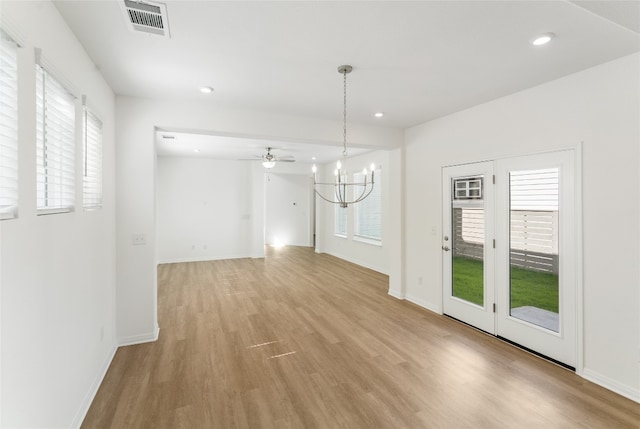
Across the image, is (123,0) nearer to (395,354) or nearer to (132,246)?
(132,246)

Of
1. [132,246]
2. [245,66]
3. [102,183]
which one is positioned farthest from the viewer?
[132,246]

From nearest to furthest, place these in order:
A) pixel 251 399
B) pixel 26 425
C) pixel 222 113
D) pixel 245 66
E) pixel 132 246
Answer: pixel 26 425 < pixel 251 399 < pixel 245 66 < pixel 132 246 < pixel 222 113

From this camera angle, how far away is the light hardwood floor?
7.07ft

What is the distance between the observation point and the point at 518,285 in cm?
330

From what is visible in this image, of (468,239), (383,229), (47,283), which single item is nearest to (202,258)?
(383,229)

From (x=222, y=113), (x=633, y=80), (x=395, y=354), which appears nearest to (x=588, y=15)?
(x=633, y=80)

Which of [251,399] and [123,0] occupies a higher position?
[123,0]

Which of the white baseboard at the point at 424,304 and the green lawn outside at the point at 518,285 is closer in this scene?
the green lawn outside at the point at 518,285

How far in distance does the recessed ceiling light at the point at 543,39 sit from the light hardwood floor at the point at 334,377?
9.19ft

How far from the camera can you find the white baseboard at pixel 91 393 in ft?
6.77

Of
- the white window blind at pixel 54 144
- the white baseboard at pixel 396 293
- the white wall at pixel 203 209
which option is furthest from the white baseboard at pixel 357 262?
the white window blind at pixel 54 144

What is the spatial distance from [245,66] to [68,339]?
8.14ft

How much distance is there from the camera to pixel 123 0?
171 cm

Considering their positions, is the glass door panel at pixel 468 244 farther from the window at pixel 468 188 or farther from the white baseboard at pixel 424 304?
the white baseboard at pixel 424 304
